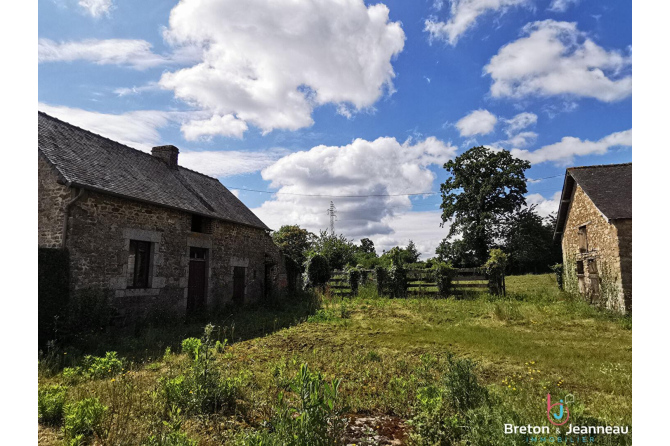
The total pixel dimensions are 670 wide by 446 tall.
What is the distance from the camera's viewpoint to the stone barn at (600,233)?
36.7 feet

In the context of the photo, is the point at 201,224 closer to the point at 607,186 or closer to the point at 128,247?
the point at 128,247

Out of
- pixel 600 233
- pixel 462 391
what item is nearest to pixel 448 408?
pixel 462 391

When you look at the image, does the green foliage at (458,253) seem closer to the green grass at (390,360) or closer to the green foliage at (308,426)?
the green grass at (390,360)

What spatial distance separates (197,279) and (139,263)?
2449 millimetres

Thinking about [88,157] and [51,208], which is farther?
[88,157]

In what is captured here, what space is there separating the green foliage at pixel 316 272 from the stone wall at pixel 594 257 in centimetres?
1099

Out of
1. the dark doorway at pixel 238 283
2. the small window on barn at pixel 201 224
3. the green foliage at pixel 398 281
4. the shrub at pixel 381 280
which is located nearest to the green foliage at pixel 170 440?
the small window on barn at pixel 201 224

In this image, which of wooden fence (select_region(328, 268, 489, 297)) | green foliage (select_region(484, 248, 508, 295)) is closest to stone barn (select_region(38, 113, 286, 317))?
wooden fence (select_region(328, 268, 489, 297))

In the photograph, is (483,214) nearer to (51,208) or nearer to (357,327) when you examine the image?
(357,327)

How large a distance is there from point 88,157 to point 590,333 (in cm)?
1464

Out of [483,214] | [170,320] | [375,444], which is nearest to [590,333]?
[375,444]

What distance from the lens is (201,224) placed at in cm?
1334

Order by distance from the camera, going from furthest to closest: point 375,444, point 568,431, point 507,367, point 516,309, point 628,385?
point 516,309 → point 507,367 → point 628,385 → point 375,444 → point 568,431

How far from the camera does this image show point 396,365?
6277 millimetres
